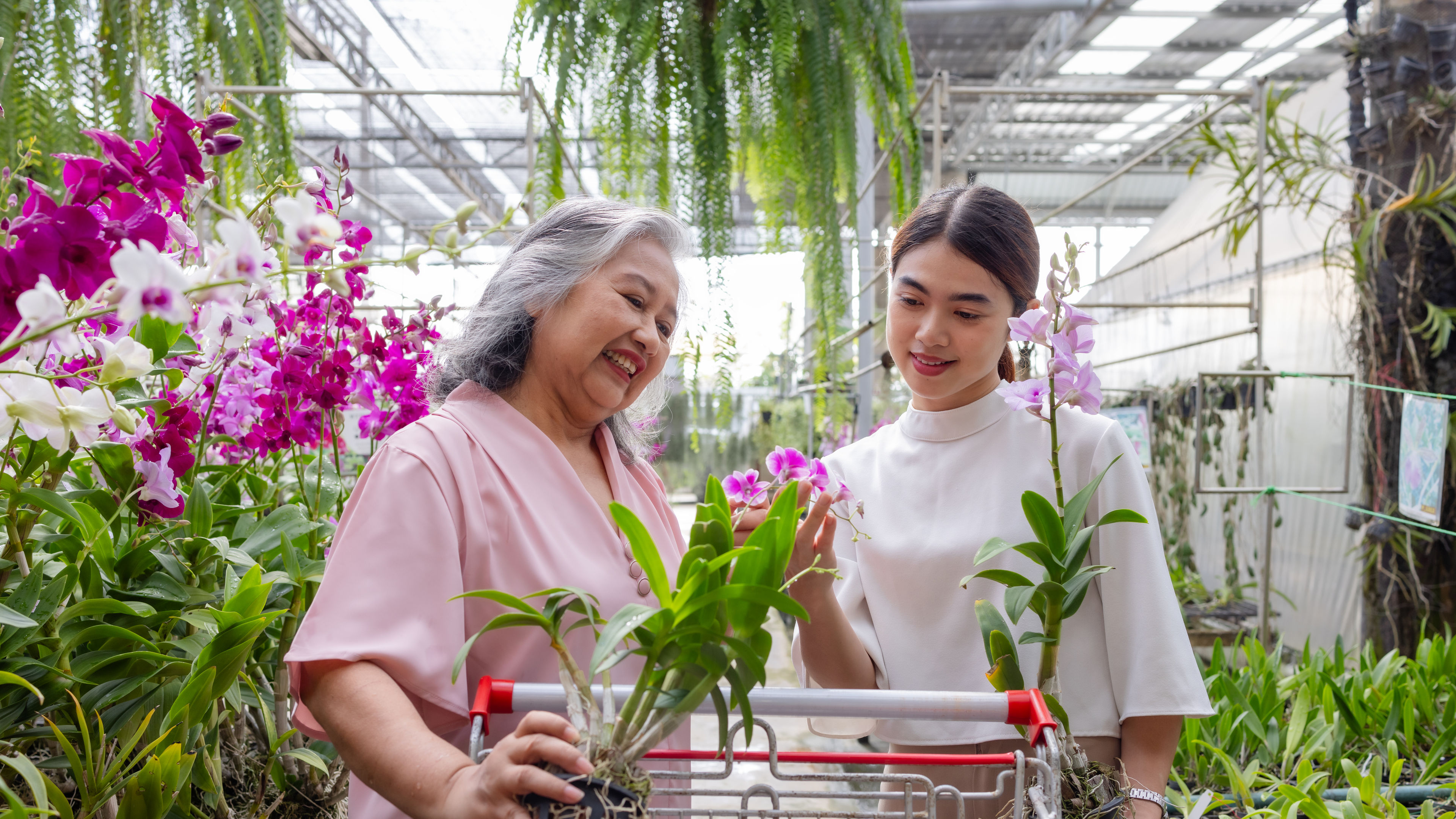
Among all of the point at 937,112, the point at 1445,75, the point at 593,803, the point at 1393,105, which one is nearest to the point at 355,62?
the point at 937,112

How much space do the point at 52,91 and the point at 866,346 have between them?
12.5 feet

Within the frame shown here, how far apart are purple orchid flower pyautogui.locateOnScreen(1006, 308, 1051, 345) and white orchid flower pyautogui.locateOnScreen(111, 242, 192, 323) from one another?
1.98ft

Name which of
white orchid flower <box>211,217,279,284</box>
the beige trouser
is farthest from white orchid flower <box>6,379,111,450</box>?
the beige trouser

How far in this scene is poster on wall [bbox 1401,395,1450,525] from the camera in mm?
1850

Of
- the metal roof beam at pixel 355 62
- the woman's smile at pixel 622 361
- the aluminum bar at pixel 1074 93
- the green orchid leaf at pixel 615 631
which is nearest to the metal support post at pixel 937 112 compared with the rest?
the aluminum bar at pixel 1074 93

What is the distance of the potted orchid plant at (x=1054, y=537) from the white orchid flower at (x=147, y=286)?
1.90ft

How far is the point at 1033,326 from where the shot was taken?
0.77 metres

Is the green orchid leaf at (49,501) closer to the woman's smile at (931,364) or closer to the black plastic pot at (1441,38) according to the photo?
the woman's smile at (931,364)

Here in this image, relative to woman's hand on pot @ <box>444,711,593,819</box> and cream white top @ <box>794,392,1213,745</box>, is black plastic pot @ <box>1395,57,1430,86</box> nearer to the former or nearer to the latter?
cream white top @ <box>794,392,1213,745</box>

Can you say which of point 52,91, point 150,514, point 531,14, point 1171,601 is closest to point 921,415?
point 1171,601

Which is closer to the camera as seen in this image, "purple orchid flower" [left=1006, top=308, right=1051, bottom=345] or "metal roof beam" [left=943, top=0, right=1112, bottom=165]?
"purple orchid flower" [left=1006, top=308, right=1051, bottom=345]

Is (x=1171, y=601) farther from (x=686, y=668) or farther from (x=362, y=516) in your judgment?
(x=362, y=516)

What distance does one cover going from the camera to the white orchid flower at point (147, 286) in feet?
1.29

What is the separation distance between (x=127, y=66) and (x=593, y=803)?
1.80 metres
